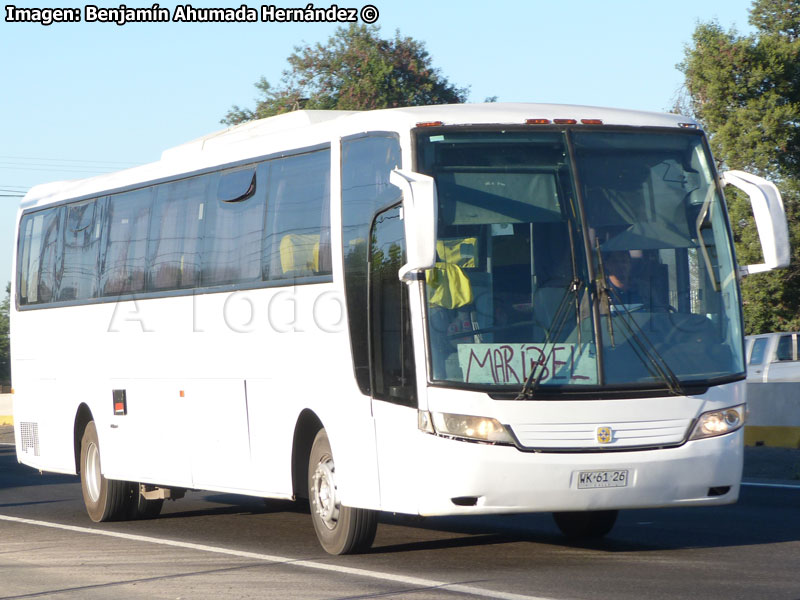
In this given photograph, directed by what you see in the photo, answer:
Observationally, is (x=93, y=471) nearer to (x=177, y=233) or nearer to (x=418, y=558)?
(x=177, y=233)

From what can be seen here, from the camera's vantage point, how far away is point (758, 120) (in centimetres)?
3828

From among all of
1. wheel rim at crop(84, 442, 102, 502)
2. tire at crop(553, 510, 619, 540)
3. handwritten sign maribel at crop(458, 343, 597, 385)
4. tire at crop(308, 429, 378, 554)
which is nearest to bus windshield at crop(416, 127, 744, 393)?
handwritten sign maribel at crop(458, 343, 597, 385)

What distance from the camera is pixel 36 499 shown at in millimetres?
17844

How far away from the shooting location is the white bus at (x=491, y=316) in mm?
9547

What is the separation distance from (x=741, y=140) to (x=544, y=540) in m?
28.4

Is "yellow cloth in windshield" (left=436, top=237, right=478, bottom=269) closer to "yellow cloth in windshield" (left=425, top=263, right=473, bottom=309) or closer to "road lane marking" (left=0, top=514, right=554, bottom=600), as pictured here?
"yellow cloth in windshield" (left=425, top=263, right=473, bottom=309)

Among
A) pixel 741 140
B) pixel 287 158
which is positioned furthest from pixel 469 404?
pixel 741 140

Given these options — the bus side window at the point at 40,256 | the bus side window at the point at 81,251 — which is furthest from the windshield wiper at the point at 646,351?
the bus side window at the point at 40,256

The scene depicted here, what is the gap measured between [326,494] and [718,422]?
3133 mm

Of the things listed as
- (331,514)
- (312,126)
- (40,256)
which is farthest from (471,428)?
(40,256)

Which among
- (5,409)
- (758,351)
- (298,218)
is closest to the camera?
(298,218)

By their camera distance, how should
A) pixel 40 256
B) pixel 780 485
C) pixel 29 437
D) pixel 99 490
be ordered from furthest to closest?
1. pixel 29 437
2. pixel 40 256
3. pixel 780 485
4. pixel 99 490

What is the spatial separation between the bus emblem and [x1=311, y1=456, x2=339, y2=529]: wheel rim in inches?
87.5

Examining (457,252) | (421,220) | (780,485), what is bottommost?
(780,485)
